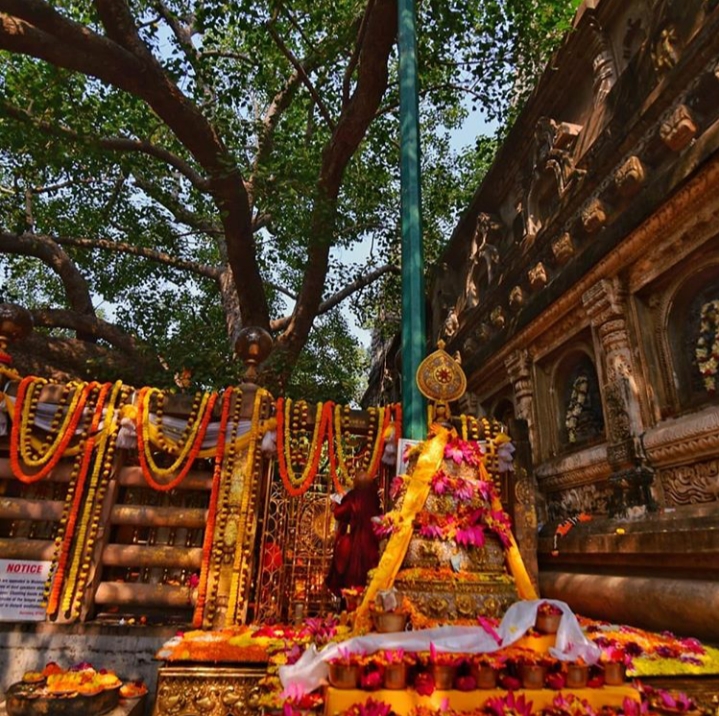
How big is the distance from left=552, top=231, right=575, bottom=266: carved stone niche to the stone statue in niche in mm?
3439

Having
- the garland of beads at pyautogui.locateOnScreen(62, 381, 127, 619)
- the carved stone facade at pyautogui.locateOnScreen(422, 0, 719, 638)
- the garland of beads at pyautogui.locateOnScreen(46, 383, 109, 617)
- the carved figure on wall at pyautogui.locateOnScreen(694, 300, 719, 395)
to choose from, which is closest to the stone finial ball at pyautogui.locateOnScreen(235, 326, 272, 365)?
the garland of beads at pyautogui.locateOnScreen(62, 381, 127, 619)

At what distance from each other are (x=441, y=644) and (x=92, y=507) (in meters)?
3.94

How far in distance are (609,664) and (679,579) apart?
229 centimetres

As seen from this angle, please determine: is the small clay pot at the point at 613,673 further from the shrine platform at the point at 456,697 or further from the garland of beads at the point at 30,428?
the garland of beads at the point at 30,428

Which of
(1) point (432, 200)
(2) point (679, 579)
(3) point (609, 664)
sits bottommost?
(3) point (609, 664)

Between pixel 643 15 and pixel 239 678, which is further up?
pixel 643 15

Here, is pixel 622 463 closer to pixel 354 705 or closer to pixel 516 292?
pixel 516 292

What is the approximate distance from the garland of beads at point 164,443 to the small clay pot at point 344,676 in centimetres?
304

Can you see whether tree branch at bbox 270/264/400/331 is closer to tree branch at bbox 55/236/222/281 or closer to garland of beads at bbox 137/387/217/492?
tree branch at bbox 55/236/222/281

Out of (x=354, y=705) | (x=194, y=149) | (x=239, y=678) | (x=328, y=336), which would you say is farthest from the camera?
(x=328, y=336)

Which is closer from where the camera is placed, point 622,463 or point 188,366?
point 622,463

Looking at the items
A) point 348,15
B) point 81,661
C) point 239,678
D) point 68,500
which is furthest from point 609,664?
point 348,15

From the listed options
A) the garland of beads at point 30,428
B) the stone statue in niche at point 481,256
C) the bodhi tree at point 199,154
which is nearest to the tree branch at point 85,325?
A: the bodhi tree at point 199,154

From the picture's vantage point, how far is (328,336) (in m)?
19.2
